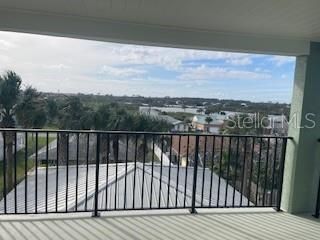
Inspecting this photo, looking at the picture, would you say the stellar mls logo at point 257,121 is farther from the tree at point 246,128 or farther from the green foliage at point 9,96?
the green foliage at point 9,96

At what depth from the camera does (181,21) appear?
9.22ft

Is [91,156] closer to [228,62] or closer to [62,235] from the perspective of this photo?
[62,235]

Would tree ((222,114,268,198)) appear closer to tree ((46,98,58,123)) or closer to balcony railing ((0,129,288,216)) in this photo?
balcony railing ((0,129,288,216))

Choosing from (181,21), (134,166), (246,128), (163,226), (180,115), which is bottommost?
(163,226)

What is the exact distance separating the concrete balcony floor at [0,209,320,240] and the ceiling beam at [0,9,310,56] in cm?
190

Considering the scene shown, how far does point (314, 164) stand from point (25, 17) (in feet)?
12.1

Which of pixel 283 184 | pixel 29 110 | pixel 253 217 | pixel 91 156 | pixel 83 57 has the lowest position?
pixel 253 217

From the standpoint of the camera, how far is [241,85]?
595 centimetres

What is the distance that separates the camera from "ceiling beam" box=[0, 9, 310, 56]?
8.90 feet

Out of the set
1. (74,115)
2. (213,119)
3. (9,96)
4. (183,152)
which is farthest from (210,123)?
(9,96)

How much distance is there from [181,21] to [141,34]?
45cm

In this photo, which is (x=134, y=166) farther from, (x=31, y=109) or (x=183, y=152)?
(x=31, y=109)

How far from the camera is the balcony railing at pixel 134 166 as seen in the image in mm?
3092

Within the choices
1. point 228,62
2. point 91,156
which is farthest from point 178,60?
point 91,156
